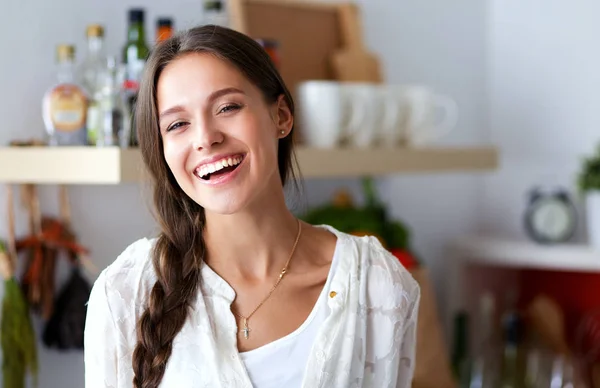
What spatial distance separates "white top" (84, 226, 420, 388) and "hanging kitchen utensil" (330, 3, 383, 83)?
3.72 ft

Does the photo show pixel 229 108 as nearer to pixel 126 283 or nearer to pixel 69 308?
pixel 126 283

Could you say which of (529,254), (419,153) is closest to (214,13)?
(419,153)

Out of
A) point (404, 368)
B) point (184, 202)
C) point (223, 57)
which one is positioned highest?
point (223, 57)

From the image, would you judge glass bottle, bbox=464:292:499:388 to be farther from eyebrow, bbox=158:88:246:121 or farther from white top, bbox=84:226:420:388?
eyebrow, bbox=158:88:246:121

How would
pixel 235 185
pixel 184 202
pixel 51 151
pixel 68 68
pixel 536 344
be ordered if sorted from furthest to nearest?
pixel 536 344 → pixel 68 68 → pixel 51 151 → pixel 184 202 → pixel 235 185

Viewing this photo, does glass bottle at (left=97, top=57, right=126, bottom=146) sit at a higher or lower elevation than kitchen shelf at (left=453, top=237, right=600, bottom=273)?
higher

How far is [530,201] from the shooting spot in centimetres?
272

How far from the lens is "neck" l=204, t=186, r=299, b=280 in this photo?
124 cm

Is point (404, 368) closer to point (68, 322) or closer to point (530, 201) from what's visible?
point (68, 322)

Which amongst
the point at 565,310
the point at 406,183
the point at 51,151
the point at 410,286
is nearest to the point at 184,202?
the point at 410,286

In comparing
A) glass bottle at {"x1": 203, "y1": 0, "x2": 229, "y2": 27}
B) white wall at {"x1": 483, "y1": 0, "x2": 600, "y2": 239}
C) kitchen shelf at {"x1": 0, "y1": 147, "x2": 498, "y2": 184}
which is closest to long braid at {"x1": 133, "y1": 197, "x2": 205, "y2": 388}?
kitchen shelf at {"x1": 0, "y1": 147, "x2": 498, "y2": 184}

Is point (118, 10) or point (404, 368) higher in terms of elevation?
point (118, 10)

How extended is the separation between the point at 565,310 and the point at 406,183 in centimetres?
63

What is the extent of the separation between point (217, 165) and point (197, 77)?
0.38 feet
